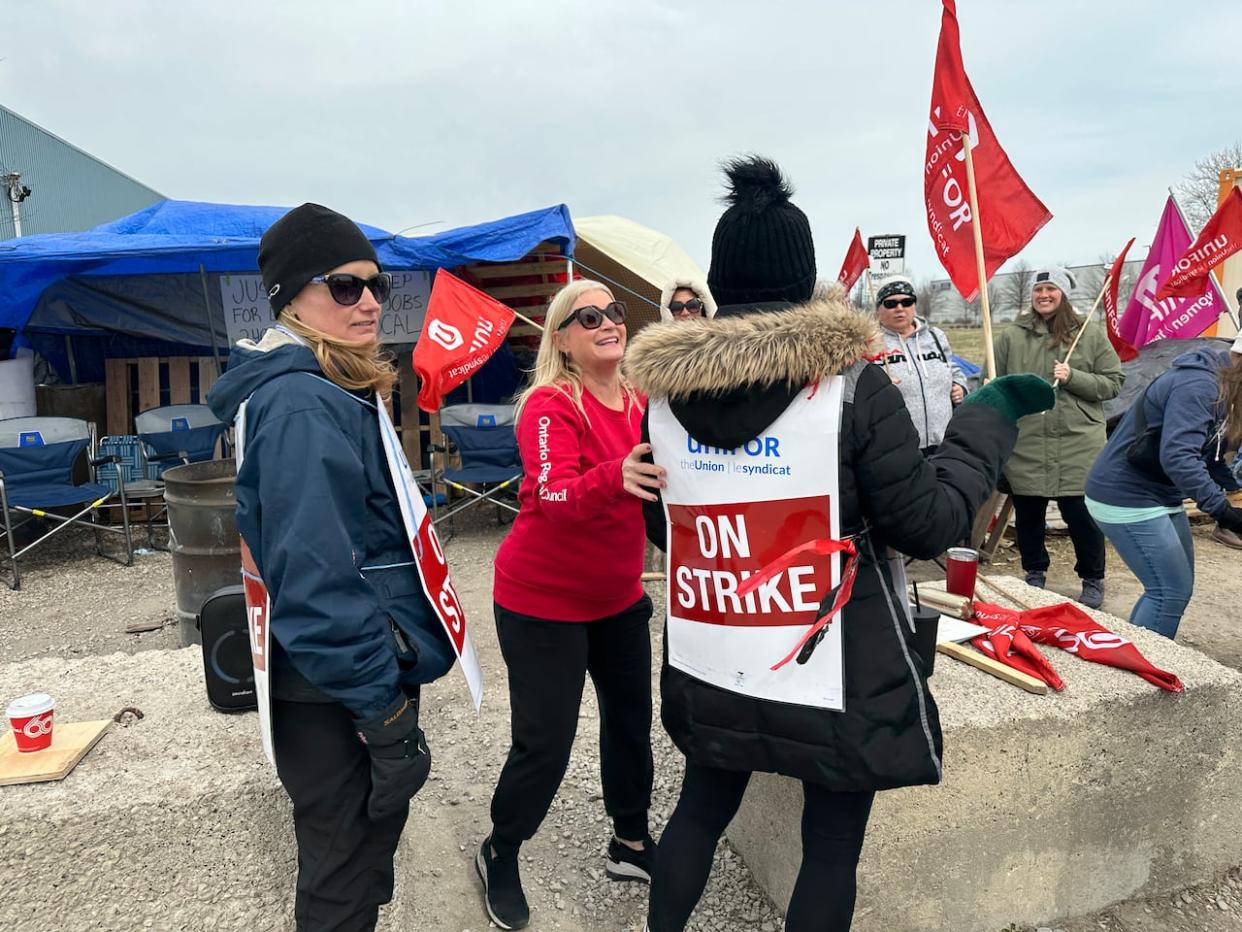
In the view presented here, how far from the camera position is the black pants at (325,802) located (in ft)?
5.30

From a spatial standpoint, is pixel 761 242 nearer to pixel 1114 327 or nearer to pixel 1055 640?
pixel 1055 640

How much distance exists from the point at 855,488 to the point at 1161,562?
2667 mm

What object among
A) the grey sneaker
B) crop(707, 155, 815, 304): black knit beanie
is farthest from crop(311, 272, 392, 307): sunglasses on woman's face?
the grey sneaker

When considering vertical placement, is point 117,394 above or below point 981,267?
below

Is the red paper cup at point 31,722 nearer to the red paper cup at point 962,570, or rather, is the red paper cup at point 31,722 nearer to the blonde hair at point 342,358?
the blonde hair at point 342,358

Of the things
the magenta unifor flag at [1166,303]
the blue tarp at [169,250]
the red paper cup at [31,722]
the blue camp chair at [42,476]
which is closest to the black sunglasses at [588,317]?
the red paper cup at [31,722]

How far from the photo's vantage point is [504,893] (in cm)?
246

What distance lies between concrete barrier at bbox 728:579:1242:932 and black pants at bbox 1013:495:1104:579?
279 cm

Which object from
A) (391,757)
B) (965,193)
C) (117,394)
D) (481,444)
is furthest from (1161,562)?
(117,394)

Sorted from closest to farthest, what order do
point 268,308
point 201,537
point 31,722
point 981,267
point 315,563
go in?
point 315,563, point 31,722, point 981,267, point 201,537, point 268,308

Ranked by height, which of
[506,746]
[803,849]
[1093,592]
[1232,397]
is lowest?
[506,746]

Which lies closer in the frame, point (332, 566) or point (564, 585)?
point (332, 566)

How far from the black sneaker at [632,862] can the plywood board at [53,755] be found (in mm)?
1571

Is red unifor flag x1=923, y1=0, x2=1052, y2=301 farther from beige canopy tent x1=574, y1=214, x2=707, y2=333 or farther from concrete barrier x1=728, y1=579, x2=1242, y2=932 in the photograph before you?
beige canopy tent x1=574, y1=214, x2=707, y2=333
